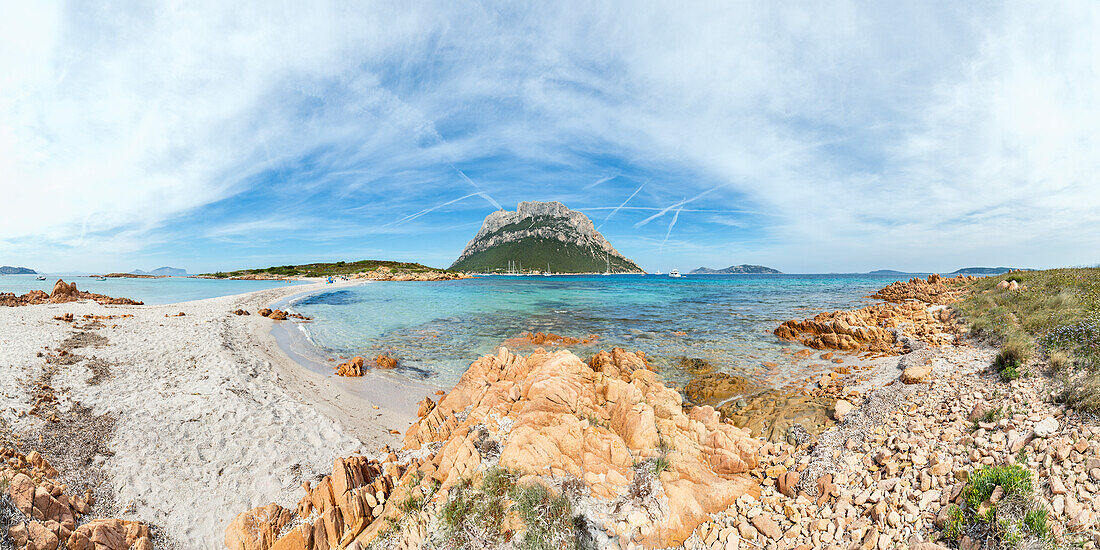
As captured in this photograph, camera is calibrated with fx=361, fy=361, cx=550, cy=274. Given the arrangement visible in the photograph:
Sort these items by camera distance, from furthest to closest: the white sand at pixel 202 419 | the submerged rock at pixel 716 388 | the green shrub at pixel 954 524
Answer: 1. the submerged rock at pixel 716 388
2. the white sand at pixel 202 419
3. the green shrub at pixel 954 524

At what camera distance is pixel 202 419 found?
9.52 meters

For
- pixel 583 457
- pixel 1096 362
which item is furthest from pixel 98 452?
pixel 1096 362

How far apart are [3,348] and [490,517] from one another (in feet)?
65.1

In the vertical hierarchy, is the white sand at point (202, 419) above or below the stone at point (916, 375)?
below

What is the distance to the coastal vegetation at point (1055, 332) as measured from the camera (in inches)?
267

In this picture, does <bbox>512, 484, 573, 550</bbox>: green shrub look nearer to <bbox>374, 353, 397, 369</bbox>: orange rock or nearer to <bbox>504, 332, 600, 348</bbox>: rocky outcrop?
<bbox>374, 353, 397, 369</bbox>: orange rock

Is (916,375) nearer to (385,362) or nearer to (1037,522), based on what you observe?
(1037,522)

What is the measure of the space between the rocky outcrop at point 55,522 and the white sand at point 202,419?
0.47 meters

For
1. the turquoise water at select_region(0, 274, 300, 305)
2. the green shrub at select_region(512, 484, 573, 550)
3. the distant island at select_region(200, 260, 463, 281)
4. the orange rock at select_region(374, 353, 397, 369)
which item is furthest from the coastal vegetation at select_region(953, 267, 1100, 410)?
the distant island at select_region(200, 260, 463, 281)

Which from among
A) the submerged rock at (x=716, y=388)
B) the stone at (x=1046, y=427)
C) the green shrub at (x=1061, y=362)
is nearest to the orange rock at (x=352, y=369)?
the submerged rock at (x=716, y=388)

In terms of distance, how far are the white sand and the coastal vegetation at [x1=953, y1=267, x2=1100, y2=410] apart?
1451 cm

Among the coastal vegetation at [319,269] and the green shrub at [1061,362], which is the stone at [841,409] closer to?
the green shrub at [1061,362]

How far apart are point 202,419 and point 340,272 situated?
145 m

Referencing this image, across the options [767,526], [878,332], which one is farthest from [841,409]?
[878,332]
